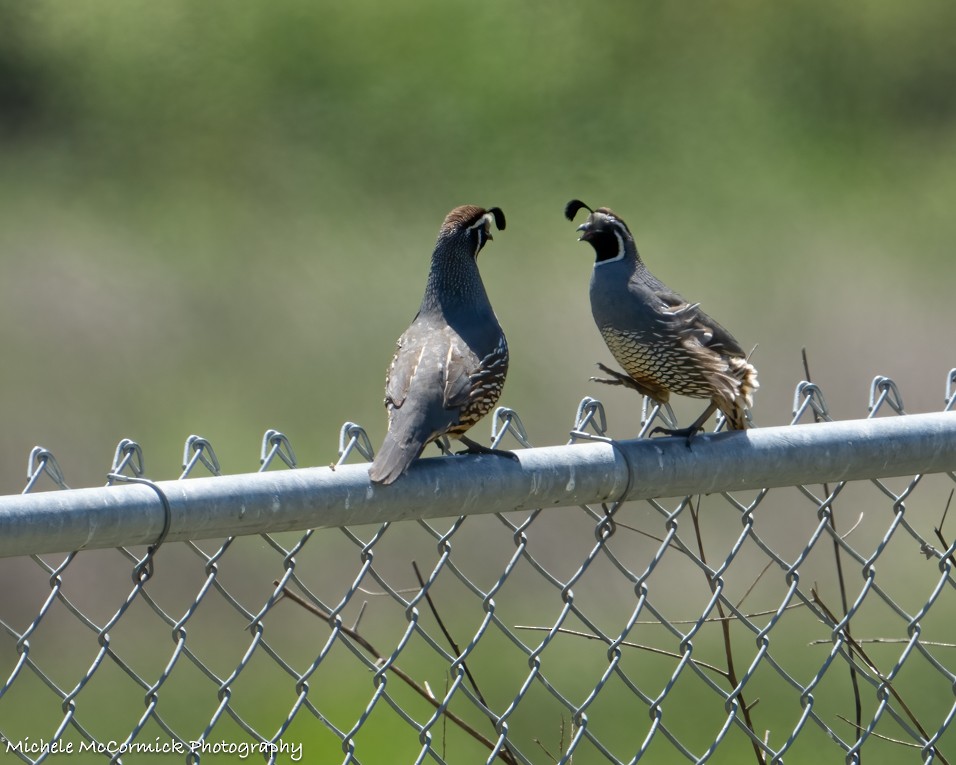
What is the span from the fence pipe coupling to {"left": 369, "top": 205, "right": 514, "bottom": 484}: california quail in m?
0.07

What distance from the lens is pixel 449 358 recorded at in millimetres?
2598

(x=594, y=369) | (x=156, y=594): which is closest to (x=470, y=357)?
(x=156, y=594)

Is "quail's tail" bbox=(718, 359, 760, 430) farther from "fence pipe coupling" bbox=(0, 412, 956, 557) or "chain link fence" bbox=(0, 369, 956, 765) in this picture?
"chain link fence" bbox=(0, 369, 956, 765)

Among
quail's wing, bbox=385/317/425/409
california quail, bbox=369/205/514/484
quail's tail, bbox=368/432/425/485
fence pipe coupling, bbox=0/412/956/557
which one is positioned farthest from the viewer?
quail's wing, bbox=385/317/425/409

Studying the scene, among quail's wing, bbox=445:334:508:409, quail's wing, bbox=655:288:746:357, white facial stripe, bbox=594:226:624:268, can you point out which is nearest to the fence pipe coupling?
quail's wing, bbox=445:334:508:409

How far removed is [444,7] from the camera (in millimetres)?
7473

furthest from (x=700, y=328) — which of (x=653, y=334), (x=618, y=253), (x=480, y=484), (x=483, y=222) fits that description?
(x=480, y=484)

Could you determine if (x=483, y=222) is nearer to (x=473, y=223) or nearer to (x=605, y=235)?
(x=473, y=223)

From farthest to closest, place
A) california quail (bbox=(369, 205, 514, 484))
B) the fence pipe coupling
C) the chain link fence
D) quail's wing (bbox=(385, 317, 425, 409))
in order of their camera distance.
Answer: the chain link fence → quail's wing (bbox=(385, 317, 425, 409)) → california quail (bbox=(369, 205, 514, 484)) → the fence pipe coupling

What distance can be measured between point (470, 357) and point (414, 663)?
2.73m

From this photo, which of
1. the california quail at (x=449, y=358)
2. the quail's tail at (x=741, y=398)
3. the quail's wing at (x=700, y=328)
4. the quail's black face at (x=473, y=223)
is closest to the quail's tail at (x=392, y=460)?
the california quail at (x=449, y=358)

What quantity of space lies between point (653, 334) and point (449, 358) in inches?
27.3

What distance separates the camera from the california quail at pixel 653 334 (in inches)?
120

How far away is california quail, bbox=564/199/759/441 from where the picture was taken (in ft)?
9.99
